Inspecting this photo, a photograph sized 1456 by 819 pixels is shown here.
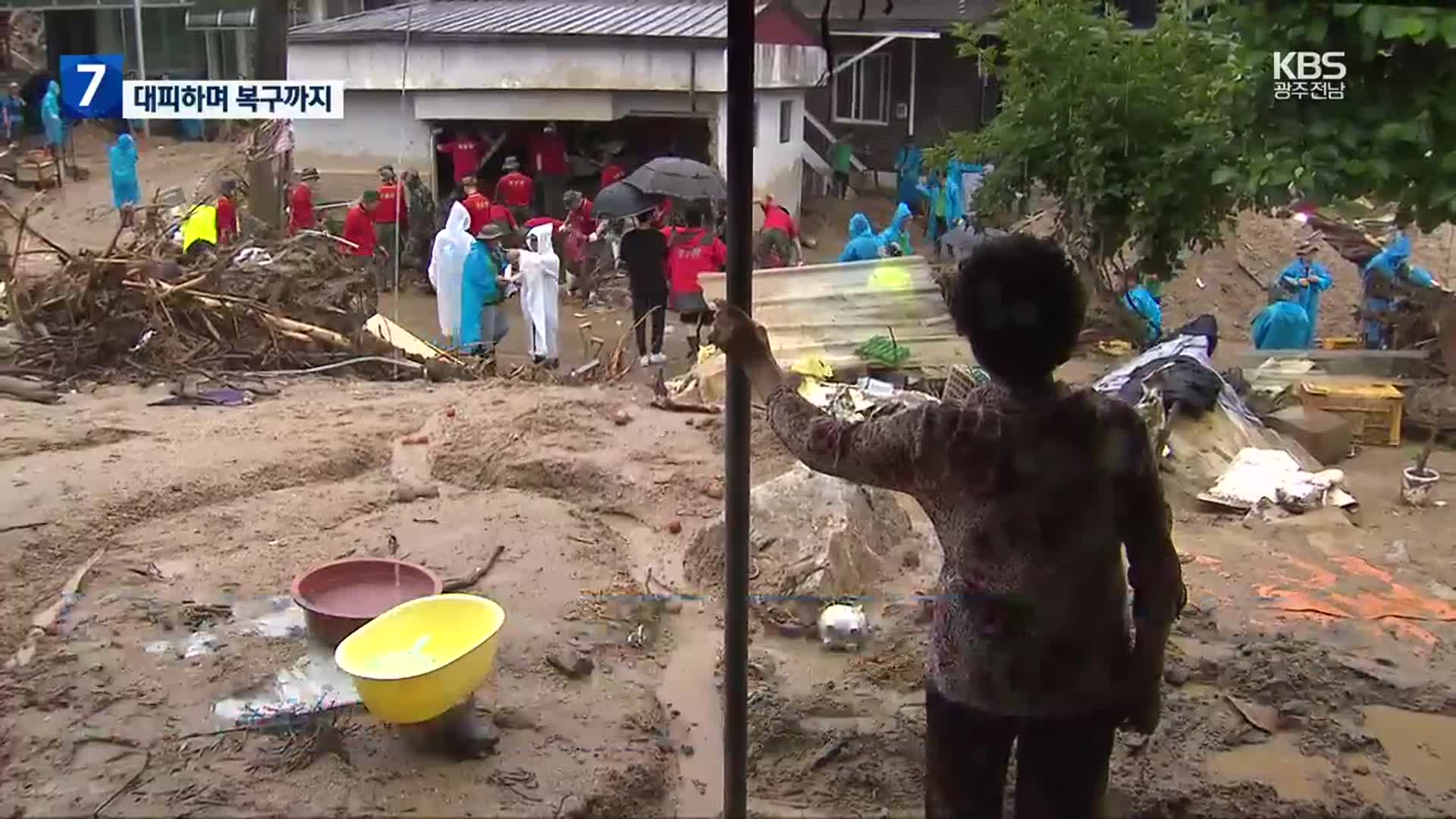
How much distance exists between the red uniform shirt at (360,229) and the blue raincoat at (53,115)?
217 centimetres

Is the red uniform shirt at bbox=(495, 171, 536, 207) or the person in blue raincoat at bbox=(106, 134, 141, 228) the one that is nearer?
the person in blue raincoat at bbox=(106, 134, 141, 228)

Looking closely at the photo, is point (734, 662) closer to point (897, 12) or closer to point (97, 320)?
point (897, 12)

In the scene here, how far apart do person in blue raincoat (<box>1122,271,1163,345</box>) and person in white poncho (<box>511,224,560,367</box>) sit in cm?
398

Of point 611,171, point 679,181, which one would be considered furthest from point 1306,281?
point 611,171

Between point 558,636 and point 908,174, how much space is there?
7460mm

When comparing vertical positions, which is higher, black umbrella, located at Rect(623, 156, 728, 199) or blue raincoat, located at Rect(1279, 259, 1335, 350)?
black umbrella, located at Rect(623, 156, 728, 199)

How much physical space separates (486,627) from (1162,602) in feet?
5.42

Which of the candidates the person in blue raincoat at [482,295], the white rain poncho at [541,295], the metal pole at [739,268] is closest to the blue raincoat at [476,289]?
the person in blue raincoat at [482,295]

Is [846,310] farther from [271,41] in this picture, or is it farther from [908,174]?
[271,41]

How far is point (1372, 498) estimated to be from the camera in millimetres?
6695

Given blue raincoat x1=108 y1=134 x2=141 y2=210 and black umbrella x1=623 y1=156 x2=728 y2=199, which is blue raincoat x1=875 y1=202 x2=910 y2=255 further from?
blue raincoat x1=108 y1=134 x2=141 y2=210

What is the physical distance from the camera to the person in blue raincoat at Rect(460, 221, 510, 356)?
9375 mm

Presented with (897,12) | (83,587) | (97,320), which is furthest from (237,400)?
(897,12)

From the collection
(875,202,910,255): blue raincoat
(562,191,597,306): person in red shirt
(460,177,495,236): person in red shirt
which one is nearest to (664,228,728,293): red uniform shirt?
(875,202,910,255): blue raincoat
